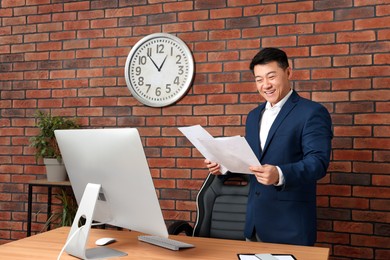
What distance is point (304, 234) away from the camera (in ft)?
6.95

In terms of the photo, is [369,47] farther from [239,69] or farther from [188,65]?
[188,65]

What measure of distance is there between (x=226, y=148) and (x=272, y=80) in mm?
628

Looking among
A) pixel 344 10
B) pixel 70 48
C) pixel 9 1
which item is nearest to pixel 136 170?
pixel 344 10

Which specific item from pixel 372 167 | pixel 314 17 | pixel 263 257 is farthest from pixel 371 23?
pixel 263 257

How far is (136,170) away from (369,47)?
1.95m

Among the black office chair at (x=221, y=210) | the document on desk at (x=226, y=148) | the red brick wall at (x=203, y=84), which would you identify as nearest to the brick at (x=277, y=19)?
the red brick wall at (x=203, y=84)

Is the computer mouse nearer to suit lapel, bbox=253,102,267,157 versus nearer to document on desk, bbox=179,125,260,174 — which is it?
document on desk, bbox=179,125,260,174

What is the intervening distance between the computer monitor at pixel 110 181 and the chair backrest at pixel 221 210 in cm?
103

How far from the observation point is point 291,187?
2.12 meters

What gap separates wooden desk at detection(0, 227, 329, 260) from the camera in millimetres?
1580

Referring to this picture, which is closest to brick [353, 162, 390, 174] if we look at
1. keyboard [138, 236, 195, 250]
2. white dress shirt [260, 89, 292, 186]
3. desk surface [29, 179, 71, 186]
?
white dress shirt [260, 89, 292, 186]

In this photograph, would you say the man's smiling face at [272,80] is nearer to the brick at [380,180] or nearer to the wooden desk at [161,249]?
the wooden desk at [161,249]

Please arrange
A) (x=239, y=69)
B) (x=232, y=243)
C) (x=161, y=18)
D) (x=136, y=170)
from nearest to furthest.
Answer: (x=136, y=170)
(x=232, y=243)
(x=239, y=69)
(x=161, y=18)

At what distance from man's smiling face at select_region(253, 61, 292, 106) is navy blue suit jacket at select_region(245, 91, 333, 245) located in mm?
71
